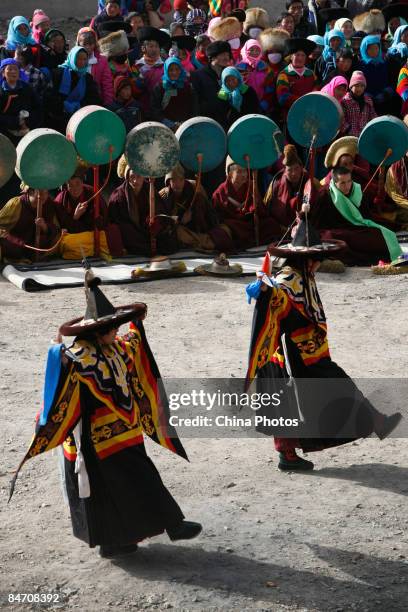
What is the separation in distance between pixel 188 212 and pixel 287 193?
3.02 ft

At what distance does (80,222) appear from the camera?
10.6 meters

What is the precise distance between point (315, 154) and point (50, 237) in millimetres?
2792

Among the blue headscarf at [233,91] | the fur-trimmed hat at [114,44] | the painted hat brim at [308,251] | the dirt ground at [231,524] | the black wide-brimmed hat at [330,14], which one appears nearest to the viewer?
the dirt ground at [231,524]

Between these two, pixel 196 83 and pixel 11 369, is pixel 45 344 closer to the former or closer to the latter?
pixel 11 369

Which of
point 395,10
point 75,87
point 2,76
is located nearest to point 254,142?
point 75,87

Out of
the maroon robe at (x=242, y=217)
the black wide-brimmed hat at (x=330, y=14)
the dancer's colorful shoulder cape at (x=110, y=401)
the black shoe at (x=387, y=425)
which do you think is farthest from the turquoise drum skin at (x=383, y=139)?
the dancer's colorful shoulder cape at (x=110, y=401)

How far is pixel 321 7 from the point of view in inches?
576

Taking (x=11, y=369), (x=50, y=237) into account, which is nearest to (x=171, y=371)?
(x=11, y=369)

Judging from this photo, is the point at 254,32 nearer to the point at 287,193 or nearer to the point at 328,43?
the point at 328,43

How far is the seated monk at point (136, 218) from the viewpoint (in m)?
10.7

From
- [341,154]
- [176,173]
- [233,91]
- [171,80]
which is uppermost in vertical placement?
[171,80]

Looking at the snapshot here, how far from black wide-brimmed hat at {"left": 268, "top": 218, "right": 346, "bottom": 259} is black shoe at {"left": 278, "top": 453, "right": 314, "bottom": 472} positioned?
1.06 metres

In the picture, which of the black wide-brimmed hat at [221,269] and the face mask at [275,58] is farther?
the face mask at [275,58]

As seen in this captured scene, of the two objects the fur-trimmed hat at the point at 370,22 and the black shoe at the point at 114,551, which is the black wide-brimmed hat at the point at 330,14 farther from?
the black shoe at the point at 114,551
